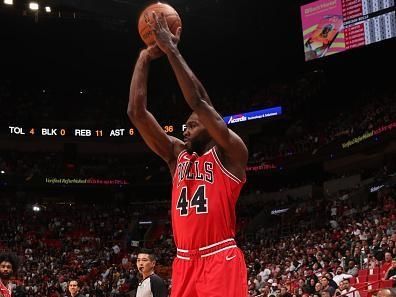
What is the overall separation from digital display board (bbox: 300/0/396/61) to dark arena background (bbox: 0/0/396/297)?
2.1 inches

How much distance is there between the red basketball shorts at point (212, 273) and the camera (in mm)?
3355

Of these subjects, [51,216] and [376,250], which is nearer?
[376,250]

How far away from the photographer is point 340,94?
27.3 metres

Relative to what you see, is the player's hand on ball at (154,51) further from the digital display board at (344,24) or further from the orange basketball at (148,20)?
the digital display board at (344,24)

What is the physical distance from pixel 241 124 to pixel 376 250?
1674 cm

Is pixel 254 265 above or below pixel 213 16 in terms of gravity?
below

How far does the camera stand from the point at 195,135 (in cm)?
358

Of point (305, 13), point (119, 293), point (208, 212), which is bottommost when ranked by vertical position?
point (119, 293)

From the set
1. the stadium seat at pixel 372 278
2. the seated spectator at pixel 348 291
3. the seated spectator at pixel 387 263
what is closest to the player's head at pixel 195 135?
the seated spectator at pixel 348 291

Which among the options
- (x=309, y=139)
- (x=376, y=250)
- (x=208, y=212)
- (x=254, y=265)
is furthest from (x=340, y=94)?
(x=208, y=212)

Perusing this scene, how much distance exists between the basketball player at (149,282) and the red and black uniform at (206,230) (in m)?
2.06

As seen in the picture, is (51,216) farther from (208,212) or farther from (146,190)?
(208,212)

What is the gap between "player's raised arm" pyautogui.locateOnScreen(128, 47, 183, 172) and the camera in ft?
11.9

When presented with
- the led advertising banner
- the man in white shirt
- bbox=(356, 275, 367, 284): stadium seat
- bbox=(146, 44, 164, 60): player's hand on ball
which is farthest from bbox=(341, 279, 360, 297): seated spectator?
the led advertising banner
